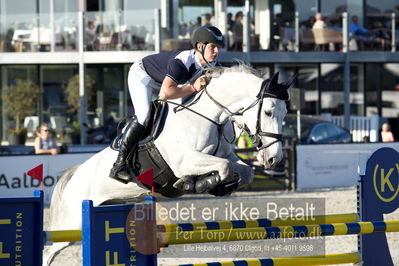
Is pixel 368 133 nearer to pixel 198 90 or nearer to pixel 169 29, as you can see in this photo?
pixel 169 29

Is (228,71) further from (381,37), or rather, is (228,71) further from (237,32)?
(381,37)

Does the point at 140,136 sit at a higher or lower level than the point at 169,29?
lower

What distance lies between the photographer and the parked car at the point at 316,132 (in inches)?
650

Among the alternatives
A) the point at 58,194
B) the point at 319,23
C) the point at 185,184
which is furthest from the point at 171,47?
the point at 185,184

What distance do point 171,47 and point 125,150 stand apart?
13.3 meters

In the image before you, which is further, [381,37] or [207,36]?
[381,37]

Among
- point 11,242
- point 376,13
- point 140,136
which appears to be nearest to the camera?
point 11,242

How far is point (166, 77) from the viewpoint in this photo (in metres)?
6.36

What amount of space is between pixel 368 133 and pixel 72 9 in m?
8.44

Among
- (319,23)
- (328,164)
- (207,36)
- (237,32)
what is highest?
(319,23)

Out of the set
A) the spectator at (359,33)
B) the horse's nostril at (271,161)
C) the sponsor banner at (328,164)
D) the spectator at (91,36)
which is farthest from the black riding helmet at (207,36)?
the spectator at (359,33)

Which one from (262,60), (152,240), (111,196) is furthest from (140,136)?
(262,60)

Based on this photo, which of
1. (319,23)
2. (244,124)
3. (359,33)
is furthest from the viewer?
(359,33)

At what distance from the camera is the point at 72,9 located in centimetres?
2264
